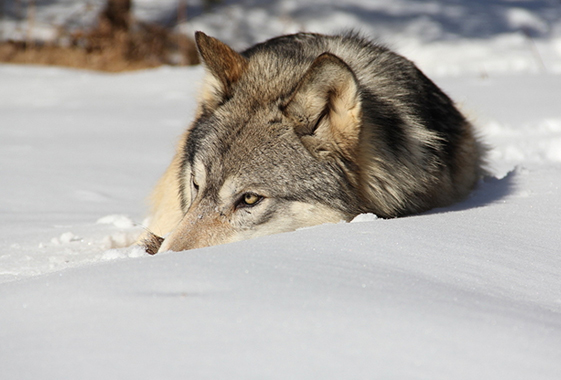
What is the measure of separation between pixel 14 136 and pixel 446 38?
1195 centimetres

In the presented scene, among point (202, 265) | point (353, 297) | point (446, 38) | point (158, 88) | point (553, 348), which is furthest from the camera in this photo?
point (446, 38)

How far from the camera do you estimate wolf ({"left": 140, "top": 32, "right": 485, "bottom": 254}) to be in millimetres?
2719

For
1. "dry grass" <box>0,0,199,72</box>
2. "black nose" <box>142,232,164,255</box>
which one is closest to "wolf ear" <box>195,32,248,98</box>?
"black nose" <box>142,232,164,255</box>

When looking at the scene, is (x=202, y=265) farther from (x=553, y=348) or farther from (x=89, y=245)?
(x=89, y=245)

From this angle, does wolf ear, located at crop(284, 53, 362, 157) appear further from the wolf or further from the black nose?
the black nose

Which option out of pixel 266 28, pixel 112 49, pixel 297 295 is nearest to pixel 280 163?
pixel 297 295

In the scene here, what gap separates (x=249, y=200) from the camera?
274 centimetres

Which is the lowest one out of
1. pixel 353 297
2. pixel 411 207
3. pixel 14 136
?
pixel 14 136

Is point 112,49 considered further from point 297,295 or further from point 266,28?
point 297,295

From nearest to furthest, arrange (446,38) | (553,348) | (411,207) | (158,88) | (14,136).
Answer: (553,348) < (411,207) < (14,136) < (158,88) < (446,38)

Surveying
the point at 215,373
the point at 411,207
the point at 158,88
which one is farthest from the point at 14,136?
the point at 215,373

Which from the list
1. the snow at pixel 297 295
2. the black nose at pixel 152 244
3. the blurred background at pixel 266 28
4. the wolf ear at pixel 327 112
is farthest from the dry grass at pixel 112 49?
the wolf ear at pixel 327 112

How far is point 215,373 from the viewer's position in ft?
4.20

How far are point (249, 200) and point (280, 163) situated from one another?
235 millimetres
